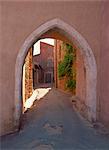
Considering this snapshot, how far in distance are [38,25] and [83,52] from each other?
1.68 meters

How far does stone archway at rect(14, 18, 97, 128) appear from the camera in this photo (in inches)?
269

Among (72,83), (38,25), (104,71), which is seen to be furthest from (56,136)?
(72,83)

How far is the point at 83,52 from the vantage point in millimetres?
7520

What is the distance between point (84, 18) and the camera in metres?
7.32

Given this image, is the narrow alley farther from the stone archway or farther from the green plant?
the green plant

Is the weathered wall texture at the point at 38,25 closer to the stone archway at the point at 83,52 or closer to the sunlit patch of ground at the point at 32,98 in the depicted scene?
the stone archway at the point at 83,52

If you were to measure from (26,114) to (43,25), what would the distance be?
400cm

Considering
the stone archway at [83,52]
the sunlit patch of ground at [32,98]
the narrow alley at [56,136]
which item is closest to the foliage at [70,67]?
the sunlit patch of ground at [32,98]

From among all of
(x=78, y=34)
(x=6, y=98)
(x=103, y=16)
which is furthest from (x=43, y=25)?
(x=6, y=98)

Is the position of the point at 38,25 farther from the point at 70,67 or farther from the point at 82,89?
the point at 70,67

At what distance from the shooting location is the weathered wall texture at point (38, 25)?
6633mm

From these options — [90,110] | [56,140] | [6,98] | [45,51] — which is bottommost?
[56,140]

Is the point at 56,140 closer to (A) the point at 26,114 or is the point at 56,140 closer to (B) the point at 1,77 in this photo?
(B) the point at 1,77

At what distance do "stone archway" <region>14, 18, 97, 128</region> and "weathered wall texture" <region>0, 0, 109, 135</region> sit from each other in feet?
0.39
